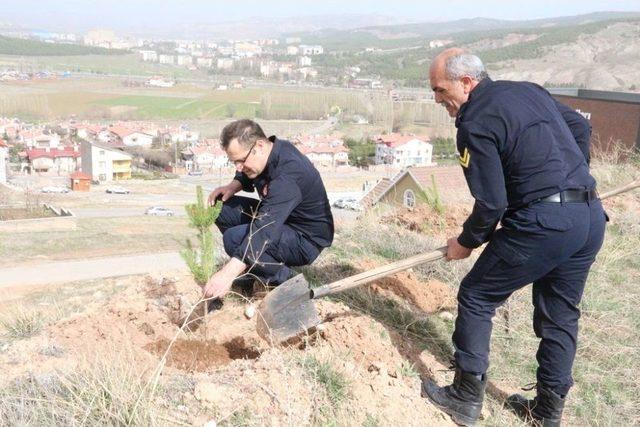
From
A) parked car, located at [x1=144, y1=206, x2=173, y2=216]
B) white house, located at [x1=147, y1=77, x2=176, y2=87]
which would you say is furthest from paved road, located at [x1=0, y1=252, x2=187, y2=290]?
white house, located at [x1=147, y1=77, x2=176, y2=87]

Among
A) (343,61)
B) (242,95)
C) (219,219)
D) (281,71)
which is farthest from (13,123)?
(343,61)

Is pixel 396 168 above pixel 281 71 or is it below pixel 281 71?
below

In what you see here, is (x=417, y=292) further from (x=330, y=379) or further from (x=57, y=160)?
(x=57, y=160)

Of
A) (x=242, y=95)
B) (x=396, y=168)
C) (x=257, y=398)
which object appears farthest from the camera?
(x=242, y=95)

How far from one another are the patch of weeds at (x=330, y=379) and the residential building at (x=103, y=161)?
144 feet

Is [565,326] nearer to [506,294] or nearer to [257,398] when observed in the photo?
[506,294]

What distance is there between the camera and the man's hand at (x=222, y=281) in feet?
9.31

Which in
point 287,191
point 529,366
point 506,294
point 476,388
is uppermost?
point 287,191

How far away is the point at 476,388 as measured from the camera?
2.45m

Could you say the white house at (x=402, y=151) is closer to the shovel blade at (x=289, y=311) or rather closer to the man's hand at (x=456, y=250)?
the shovel blade at (x=289, y=311)

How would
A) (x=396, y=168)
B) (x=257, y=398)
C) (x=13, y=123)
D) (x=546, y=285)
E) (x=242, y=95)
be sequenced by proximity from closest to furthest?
1. (x=257, y=398)
2. (x=546, y=285)
3. (x=396, y=168)
4. (x=13, y=123)
5. (x=242, y=95)

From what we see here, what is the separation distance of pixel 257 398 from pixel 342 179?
4001cm

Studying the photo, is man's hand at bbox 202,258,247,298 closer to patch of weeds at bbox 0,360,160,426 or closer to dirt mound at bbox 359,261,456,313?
patch of weeds at bbox 0,360,160,426

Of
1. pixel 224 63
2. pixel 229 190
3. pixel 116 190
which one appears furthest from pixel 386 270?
pixel 224 63
